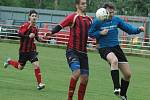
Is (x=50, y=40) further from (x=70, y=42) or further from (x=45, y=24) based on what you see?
(x=70, y=42)

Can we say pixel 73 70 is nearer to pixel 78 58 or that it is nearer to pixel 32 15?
pixel 78 58

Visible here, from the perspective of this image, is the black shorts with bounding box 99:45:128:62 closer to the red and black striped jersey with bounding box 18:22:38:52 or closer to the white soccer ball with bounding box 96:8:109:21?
the white soccer ball with bounding box 96:8:109:21

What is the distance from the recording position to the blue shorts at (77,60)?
36.4ft

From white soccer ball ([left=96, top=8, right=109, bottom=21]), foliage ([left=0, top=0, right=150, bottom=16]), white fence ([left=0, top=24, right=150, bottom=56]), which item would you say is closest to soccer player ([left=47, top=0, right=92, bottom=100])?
white soccer ball ([left=96, top=8, right=109, bottom=21])

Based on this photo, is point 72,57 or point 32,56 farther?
point 32,56

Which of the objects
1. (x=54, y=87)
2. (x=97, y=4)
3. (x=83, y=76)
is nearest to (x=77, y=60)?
(x=83, y=76)

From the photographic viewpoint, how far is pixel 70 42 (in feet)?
37.1

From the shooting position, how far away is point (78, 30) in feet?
36.6

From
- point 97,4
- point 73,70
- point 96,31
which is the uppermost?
point 96,31

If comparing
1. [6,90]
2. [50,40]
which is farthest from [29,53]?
[50,40]

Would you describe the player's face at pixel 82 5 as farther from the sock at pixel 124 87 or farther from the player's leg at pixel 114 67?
the sock at pixel 124 87

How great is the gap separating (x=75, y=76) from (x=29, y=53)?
444 centimetres

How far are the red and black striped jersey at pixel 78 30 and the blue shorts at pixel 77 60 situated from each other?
0.09 m

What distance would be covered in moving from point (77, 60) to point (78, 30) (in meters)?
0.59
